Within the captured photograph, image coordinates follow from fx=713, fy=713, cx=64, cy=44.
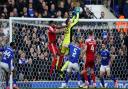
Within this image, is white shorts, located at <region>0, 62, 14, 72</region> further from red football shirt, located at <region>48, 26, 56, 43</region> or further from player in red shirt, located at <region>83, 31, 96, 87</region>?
player in red shirt, located at <region>83, 31, 96, 87</region>

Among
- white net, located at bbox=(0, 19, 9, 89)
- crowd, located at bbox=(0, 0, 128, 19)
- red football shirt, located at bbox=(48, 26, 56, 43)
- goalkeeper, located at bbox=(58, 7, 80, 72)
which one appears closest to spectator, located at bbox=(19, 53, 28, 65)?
white net, located at bbox=(0, 19, 9, 89)

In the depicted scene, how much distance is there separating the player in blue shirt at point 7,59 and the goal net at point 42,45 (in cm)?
51

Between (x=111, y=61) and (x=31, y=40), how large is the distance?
2.70m

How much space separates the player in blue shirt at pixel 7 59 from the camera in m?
21.0

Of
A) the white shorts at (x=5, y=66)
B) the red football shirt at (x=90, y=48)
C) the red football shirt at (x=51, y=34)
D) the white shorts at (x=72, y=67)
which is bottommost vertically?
the white shorts at (x=72, y=67)

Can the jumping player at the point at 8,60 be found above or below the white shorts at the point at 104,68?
above

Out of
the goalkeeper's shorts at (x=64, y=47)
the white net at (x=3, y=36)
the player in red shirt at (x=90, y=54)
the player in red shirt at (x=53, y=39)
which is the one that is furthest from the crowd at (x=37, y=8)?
the goalkeeper's shorts at (x=64, y=47)

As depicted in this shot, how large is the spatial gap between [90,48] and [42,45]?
59.2 inches

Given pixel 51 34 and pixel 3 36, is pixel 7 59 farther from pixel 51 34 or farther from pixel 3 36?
pixel 51 34

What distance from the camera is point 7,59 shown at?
21219 mm

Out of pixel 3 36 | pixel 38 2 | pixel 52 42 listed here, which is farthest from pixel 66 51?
pixel 38 2

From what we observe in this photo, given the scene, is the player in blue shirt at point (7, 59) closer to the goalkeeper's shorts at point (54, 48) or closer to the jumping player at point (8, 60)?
the jumping player at point (8, 60)

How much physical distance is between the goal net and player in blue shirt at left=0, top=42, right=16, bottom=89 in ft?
1.68

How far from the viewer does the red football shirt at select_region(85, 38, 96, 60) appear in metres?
21.8
